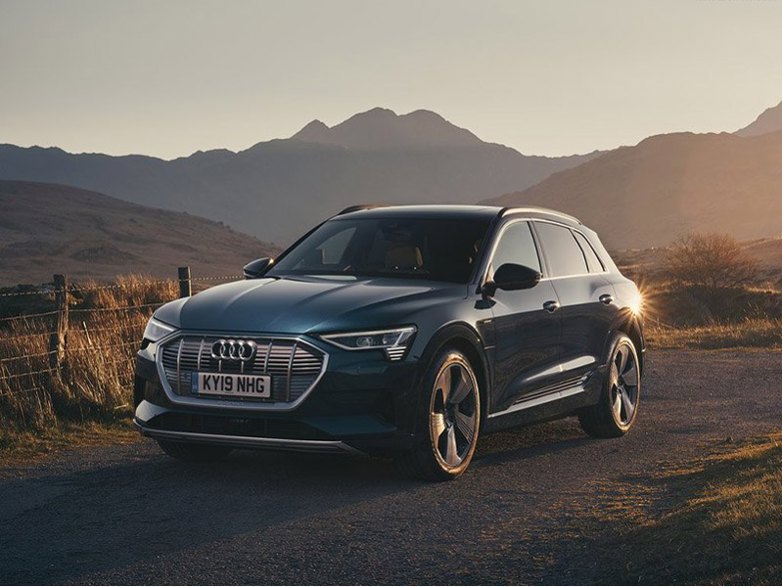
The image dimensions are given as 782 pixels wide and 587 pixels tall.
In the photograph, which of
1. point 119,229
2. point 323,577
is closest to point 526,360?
point 323,577

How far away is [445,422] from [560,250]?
2.47 metres

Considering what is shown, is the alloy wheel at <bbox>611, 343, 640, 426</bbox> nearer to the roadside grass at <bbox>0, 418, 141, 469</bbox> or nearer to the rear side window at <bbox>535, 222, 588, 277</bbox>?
the rear side window at <bbox>535, 222, 588, 277</bbox>

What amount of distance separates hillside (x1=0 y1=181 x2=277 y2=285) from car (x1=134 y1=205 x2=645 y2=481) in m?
52.7

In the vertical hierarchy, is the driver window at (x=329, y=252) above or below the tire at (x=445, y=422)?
above

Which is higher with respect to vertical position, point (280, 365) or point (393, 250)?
point (393, 250)

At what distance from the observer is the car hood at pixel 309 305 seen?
7.77 metres

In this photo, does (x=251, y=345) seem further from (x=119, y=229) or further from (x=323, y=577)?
(x=119, y=229)

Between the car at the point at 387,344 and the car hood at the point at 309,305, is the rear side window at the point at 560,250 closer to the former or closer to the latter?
the car at the point at 387,344

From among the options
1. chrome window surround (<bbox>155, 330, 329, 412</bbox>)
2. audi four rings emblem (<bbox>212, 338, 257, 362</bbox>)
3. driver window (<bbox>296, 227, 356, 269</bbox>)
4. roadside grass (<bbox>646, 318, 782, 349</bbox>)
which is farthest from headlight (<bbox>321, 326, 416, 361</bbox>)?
roadside grass (<bbox>646, 318, 782, 349</bbox>)

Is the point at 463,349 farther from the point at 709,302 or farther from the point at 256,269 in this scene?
the point at 709,302

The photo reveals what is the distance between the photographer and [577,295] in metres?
10.0

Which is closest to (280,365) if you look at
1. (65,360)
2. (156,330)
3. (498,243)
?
(156,330)

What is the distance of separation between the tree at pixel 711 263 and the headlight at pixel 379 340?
114 ft

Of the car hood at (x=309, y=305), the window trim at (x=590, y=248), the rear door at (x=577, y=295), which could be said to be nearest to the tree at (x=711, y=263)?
the window trim at (x=590, y=248)
